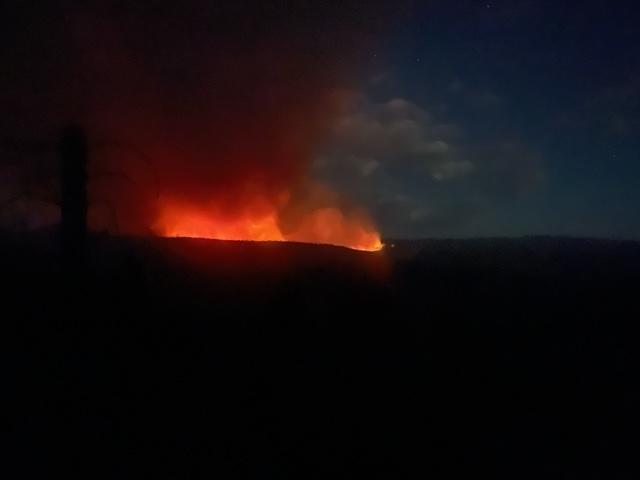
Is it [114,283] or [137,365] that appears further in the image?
[114,283]

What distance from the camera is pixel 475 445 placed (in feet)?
29.5

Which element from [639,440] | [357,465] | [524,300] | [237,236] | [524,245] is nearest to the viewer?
[357,465]

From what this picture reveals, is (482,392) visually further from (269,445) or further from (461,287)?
(461,287)

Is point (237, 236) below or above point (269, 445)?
above

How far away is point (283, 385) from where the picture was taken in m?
8.98

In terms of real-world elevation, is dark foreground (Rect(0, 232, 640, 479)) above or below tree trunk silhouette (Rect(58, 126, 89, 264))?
below

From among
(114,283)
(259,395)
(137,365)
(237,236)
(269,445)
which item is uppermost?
(237,236)

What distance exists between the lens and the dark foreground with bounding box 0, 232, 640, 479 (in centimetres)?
771

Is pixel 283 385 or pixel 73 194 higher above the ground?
pixel 73 194

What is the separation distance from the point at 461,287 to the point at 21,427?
1166 centimetres

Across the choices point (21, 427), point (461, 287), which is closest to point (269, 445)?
point (21, 427)

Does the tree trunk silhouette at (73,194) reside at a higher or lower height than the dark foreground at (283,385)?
higher

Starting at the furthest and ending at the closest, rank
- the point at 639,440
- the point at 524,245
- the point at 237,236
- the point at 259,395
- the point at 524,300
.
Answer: the point at 237,236 < the point at 524,245 < the point at 524,300 < the point at 639,440 < the point at 259,395

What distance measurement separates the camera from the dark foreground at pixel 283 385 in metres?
7.71
